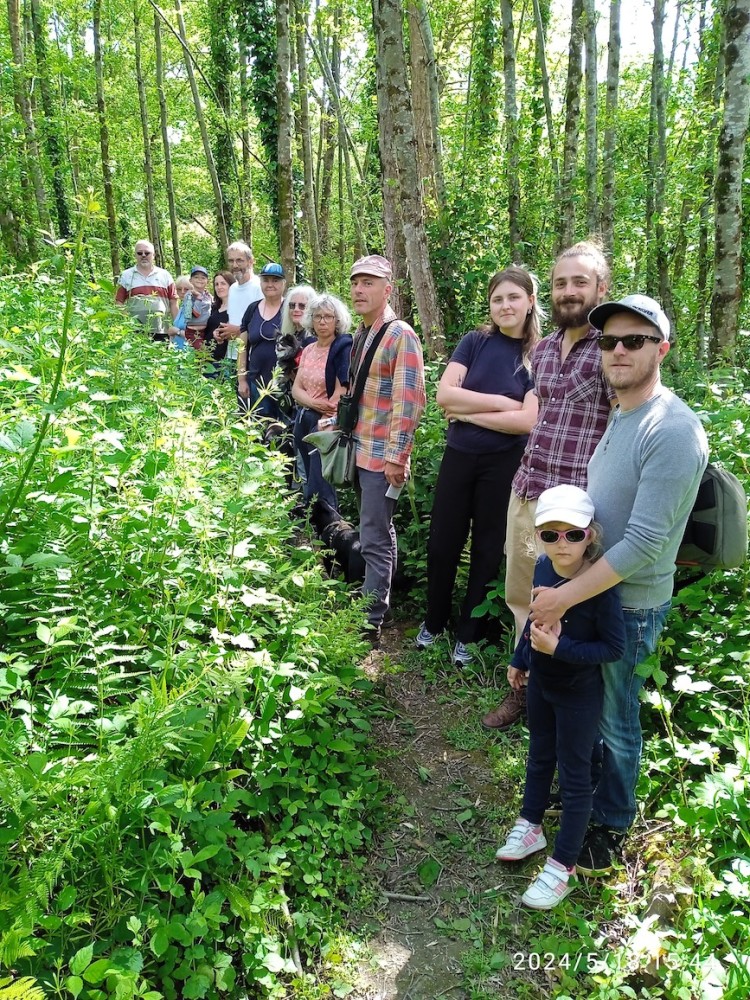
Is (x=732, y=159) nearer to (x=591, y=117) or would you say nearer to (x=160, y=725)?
(x=160, y=725)

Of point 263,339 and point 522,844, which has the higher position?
point 263,339

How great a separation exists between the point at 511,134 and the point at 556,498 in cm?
1069

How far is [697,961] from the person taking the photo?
81.9 inches

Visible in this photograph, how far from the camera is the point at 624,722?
104 inches

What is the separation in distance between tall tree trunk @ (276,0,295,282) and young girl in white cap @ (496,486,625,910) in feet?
23.4

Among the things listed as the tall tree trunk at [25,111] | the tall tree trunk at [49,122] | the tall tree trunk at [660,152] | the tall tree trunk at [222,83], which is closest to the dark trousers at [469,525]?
the tall tree trunk at [660,152]

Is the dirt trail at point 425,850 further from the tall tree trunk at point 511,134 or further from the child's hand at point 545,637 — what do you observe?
the tall tree trunk at point 511,134

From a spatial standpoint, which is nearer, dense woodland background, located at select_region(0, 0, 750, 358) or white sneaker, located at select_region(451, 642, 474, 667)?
white sneaker, located at select_region(451, 642, 474, 667)

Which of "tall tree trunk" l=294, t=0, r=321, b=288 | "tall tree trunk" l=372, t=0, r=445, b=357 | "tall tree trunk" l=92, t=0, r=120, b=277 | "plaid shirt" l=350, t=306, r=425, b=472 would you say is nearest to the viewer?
"plaid shirt" l=350, t=306, r=425, b=472

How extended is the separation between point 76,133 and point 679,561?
2147cm

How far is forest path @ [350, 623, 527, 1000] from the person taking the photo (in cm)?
245

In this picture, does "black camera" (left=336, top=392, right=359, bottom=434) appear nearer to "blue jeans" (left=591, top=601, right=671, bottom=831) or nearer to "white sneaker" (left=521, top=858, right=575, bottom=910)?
"blue jeans" (left=591, top=601, right=671, bottom=831)

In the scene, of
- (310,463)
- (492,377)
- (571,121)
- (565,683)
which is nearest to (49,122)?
(571,121)

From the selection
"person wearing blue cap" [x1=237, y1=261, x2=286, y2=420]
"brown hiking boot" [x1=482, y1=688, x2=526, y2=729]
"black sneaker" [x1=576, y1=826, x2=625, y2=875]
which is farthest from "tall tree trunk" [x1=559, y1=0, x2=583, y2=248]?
"black sneaker" [x1=576, y1=826, x2=625, y2=875]
